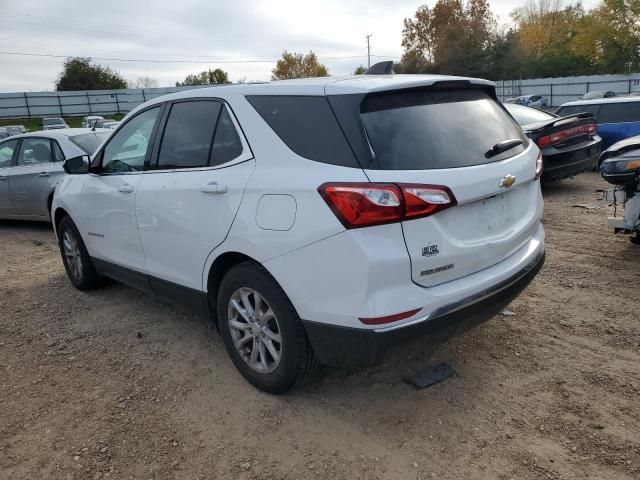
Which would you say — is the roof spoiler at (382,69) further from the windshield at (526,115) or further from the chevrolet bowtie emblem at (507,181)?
the windshield at (526,115)

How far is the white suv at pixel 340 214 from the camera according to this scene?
8.32 ft

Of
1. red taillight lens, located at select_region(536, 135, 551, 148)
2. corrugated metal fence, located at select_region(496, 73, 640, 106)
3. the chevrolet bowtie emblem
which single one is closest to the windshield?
red taillight lens, located at select_region(536, 135, 551, 148)

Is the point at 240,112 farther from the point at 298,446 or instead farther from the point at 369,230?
the point at 298,446

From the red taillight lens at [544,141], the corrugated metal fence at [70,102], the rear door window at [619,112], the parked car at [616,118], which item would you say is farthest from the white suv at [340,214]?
the corrugated metal fence at [70,102]

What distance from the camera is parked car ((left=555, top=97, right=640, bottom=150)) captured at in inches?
392

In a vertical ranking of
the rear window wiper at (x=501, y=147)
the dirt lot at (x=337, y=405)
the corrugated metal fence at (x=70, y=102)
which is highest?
the corrugated metal fence at (x=70, y=102)

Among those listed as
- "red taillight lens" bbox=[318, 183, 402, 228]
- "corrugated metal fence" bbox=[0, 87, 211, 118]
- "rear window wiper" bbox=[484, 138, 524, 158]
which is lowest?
"red taillight lens" bbox=[318, 183, 402, 228]

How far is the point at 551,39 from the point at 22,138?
65.7m

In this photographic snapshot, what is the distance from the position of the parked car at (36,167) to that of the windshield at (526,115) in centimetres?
690

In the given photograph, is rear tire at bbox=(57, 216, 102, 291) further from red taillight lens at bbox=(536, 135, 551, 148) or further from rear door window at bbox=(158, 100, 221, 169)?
red taillight lens at bbox=(536, 135, 551, 148)

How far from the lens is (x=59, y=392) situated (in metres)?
3.45

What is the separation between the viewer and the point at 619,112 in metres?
10.4

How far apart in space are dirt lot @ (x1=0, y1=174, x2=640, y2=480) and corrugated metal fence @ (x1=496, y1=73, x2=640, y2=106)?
3577cm

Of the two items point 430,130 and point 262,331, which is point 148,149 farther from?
point 430,130
